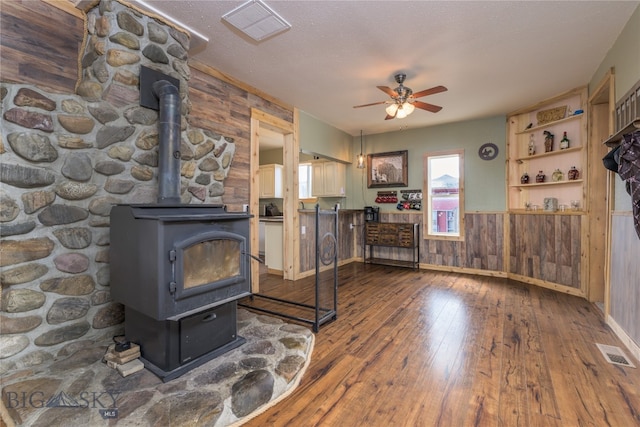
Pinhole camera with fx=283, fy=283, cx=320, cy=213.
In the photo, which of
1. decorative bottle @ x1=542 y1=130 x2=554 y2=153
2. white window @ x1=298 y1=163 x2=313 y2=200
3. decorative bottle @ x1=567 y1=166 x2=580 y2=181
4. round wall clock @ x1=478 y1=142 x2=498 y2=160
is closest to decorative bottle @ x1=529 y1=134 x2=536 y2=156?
decorative bottle @ x1=542 y1=130 x2=554 y2=153

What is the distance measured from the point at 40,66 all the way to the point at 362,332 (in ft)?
10.6

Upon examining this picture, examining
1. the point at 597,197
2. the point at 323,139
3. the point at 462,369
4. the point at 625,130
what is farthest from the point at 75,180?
the point at 597,197

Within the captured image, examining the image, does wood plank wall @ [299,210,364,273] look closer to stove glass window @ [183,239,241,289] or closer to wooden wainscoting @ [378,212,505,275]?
wooden wainscoting @ [378,212,505,275]

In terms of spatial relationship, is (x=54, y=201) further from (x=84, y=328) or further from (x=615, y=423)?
(x=615, y=423)

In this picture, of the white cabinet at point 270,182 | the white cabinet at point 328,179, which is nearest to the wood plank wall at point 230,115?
the white cabinet at point 328,179

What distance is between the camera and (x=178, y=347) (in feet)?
5.94

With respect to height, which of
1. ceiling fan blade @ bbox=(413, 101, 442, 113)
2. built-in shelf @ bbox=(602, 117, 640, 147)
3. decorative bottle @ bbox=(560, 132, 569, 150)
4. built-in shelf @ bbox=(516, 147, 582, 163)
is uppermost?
ceiling fan blade @ bbox=(413, 101, 442, 113)

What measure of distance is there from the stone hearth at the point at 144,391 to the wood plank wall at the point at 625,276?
261cm

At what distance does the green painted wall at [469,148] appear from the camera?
187 inches

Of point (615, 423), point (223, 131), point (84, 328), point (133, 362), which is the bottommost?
point (615, 423)

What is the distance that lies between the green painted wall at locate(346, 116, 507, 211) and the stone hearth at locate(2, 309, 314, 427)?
14.0ft

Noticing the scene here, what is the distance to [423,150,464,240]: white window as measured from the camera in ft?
16.7

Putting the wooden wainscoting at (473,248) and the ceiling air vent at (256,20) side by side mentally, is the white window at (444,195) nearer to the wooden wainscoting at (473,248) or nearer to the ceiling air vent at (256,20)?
the wooden wainscoting at (473,248)

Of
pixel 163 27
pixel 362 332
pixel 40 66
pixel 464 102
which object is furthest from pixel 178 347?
pixel 464 102
